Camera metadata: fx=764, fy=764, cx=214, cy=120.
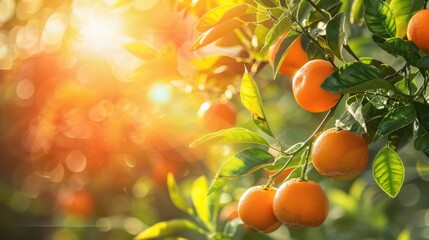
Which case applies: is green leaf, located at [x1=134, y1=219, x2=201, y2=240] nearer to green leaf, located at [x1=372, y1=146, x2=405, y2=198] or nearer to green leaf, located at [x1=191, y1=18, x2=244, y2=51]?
green leaf, located at [x1=191, y1=18, x2=244, y2=51]

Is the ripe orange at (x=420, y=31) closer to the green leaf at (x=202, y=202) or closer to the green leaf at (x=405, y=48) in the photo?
the green leaf at (x=405, y=48)

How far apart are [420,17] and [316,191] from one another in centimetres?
33

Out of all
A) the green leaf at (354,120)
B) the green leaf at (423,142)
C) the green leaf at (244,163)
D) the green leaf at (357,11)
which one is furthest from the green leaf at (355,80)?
the green leaf at (357,11)

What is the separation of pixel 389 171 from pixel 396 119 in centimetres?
13

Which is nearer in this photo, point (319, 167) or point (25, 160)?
point (319, 167)

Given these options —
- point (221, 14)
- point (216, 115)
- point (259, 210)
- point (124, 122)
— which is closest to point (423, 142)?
point (259, 210)

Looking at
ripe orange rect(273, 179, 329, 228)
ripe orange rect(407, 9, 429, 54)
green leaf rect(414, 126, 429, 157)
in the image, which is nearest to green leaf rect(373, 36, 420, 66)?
ripe orange rect(407, 9, 429, 54)

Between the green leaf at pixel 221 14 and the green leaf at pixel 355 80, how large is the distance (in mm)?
277

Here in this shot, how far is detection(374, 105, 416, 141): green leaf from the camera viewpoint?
1.14m

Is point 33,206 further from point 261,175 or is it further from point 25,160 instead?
point 261,175

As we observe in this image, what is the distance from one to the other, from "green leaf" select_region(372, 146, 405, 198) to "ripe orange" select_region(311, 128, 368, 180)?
3 centimetres

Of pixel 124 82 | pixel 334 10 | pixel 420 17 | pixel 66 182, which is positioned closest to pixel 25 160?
pixel 66 182

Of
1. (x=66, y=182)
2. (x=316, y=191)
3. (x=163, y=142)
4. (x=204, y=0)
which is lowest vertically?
A: (x=66, y=182)

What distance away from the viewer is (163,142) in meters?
2.62
